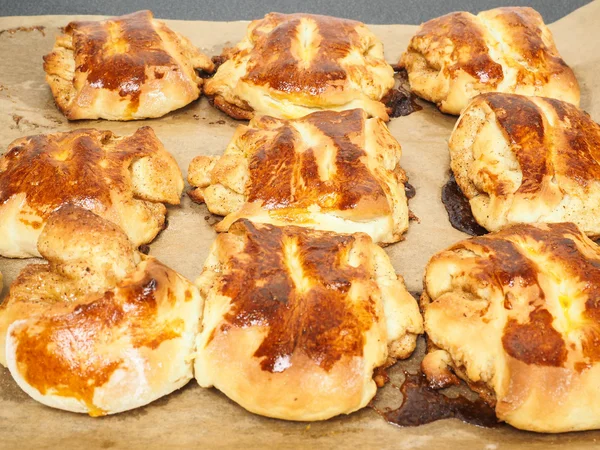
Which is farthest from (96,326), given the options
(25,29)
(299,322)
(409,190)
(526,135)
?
(25,29)

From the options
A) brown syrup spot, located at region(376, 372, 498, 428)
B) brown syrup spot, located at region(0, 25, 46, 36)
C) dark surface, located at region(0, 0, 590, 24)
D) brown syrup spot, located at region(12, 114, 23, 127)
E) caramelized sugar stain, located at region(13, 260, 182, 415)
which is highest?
caramelized sugar stain, located at region(13, 260, 182, 415)

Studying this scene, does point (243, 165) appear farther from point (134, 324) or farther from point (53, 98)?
point (53, 98)

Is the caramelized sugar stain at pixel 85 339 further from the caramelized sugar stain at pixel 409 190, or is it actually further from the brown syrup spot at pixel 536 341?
the caramelized sugar stain at pixel 409 190

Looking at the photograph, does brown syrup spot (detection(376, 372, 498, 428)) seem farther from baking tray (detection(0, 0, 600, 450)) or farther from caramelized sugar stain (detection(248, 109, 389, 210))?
caramelized sugar stain (detection(248, 109, 389, 210))

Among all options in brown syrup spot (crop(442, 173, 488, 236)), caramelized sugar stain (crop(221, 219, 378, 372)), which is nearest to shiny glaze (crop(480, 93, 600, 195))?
brown syrup spot (crop(442, 173, 488, 236))

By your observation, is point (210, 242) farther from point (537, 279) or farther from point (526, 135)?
point (526, 135)

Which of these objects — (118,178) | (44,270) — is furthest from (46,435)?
(118,178)
